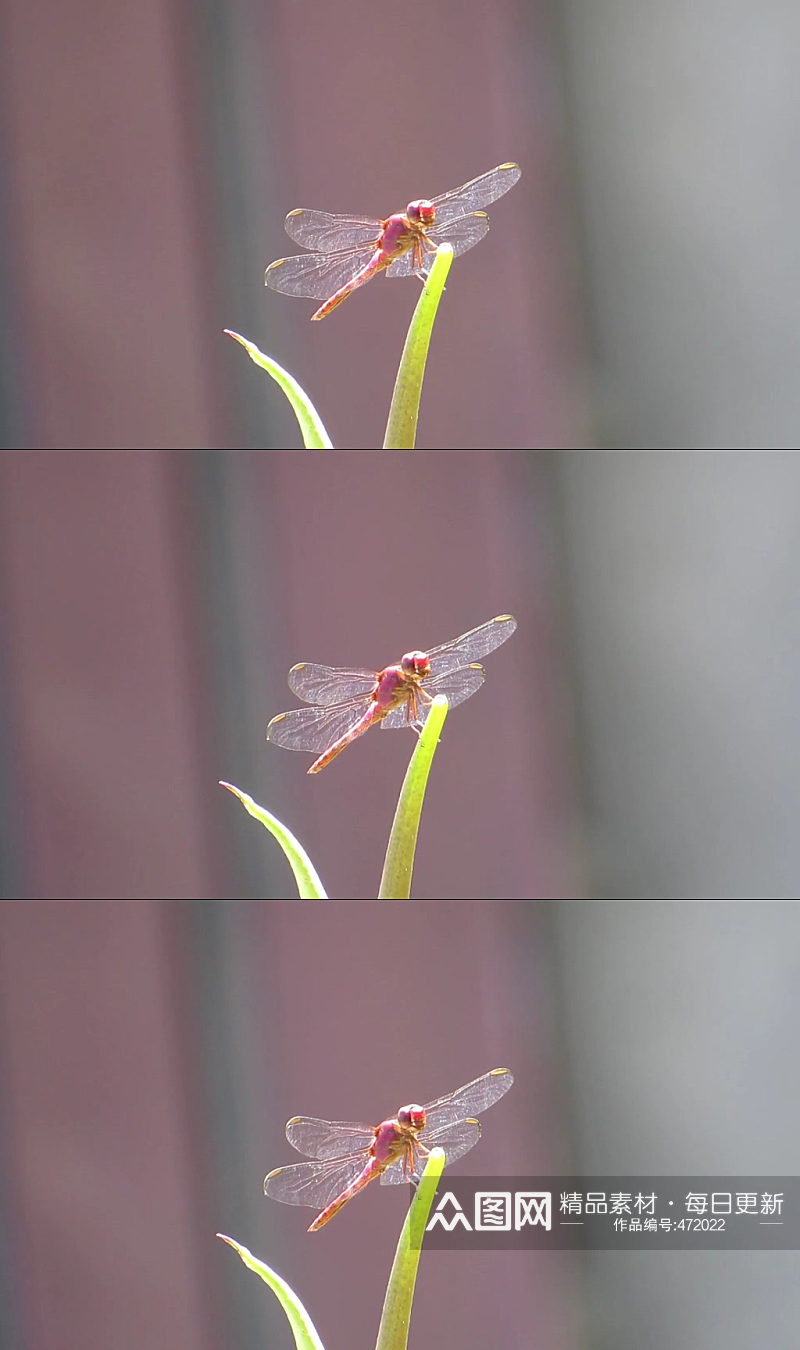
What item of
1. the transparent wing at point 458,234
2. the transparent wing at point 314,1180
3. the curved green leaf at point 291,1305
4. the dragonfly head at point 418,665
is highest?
the transparent wing at point 458,234

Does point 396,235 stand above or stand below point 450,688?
above

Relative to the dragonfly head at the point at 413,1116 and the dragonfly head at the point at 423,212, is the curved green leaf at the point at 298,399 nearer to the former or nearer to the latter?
the dragonfly head at the point at 423,212

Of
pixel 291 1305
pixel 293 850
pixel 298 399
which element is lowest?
pixel 291 1305

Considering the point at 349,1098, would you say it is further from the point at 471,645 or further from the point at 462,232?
the point at 462,232

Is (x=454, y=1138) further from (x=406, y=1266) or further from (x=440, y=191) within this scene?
(x=440, y=191)

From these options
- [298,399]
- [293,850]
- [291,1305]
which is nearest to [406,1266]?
[291,1305]

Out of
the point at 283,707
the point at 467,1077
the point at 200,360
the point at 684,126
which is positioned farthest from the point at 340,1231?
the point at 684,126

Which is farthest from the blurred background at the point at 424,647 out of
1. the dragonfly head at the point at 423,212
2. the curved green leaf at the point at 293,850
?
the dragonfly head at the point at 423,212
